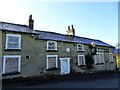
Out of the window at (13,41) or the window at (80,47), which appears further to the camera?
the window at (80,47)

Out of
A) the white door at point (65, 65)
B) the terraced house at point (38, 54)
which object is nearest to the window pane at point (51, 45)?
the terraced house at point (38, 54)

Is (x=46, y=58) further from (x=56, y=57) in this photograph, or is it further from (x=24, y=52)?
(x=24, y=52)

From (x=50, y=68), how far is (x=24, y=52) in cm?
419

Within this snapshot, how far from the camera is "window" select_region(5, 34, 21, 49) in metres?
16.0

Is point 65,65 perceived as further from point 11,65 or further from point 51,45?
point 11,65

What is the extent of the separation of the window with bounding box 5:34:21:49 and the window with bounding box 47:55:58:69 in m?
4.37

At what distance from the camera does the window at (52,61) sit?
19.4 metres

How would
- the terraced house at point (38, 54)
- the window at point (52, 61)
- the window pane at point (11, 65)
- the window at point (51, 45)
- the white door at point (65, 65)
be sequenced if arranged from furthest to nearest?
the white door at point (65, 65) → the window at point (51, 45) → the window at point (52, 61) → the terraced house at point (38, 54) → the window pane at point (11, 65)

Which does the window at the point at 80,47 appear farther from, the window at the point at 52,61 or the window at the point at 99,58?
the window at the point at 52,61

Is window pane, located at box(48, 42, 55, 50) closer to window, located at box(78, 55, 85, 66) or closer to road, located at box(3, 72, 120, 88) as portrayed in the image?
road, located at box(3, 72, 120, 88)

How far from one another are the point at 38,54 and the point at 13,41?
3396 millimetres

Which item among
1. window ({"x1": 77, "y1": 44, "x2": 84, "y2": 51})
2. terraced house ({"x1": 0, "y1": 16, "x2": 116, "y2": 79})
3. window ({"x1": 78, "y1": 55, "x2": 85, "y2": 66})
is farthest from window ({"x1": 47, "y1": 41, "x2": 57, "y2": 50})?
window ({"x1": 78, "y1": 55, "x2": 85, "y2": 66})

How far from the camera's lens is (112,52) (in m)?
33.1

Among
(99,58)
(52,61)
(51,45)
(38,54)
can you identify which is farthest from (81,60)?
(38,54)
